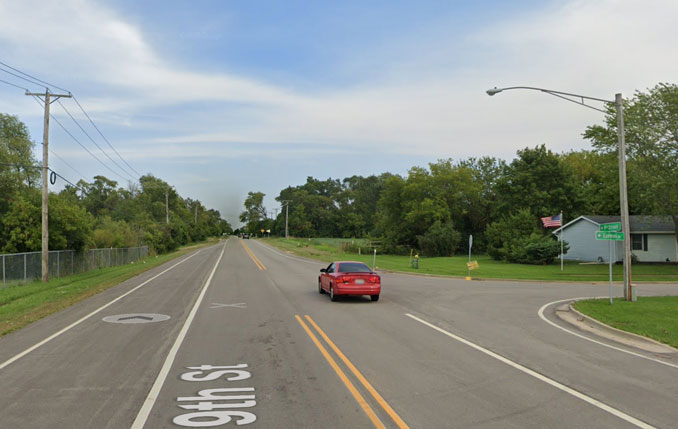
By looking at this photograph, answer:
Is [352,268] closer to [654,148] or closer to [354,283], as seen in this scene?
[354,283]

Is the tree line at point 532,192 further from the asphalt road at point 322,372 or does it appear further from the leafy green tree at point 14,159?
the leafy green tree at point 14,159

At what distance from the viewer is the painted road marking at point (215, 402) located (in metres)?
5.61

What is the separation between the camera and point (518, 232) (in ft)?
155

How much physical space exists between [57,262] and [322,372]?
1053 inches

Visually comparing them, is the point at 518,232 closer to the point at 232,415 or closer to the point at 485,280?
the point at 485,280

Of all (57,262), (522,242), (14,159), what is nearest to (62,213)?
(57,262)

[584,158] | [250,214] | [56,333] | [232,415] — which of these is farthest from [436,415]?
[250,214]

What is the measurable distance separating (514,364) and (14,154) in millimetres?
48450

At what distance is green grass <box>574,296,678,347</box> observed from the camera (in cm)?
1150

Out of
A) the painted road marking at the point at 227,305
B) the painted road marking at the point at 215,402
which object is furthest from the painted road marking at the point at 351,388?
the painted road marking at the point at 227,305

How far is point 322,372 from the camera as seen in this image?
7723mm

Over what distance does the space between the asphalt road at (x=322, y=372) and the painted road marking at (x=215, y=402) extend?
1.0 inches

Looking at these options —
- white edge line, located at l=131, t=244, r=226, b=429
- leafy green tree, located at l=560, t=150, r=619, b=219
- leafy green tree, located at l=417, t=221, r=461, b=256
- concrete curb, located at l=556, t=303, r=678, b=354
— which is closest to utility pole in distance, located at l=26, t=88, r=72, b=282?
white edge line, located at l=131, t=244, r=226, b=429

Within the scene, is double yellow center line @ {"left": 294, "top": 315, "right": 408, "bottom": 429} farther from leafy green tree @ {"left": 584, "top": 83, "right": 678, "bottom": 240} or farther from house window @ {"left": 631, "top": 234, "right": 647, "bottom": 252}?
house window @ {"left": 631, "top": 234, "right": 647, "bottom": 252}
